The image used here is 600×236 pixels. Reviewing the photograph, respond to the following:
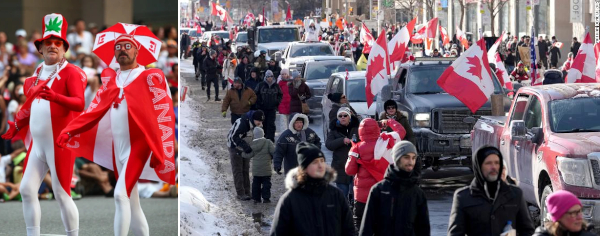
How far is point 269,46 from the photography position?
43.3 meters

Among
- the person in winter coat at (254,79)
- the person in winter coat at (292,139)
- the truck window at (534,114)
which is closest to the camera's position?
the truck window at (534,114)

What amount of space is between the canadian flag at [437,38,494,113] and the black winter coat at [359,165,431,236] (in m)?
8.74

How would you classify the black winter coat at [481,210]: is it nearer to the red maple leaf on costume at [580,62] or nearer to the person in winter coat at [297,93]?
the red maple leaf on costume at [580,62]

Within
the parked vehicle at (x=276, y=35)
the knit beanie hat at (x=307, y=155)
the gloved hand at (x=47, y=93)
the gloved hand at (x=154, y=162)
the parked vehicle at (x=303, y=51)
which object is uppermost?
the parked vehicle at (x=276, y=35)

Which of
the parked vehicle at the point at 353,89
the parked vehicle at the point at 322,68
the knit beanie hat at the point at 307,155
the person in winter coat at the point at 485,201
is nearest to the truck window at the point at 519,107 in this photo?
the person in winter coat at the point at 485,201

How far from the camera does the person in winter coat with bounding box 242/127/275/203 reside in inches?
561

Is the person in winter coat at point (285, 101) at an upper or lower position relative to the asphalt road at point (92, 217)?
upper

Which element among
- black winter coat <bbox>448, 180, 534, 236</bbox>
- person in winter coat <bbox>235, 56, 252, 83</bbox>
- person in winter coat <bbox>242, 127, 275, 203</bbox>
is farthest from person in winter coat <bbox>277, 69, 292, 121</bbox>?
black winter coat <bbox>448, 180, 534, 236</bbox>

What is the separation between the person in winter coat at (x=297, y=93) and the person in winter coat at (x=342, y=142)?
8490 mm

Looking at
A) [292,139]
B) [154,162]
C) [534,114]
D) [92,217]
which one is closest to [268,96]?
[292,139]

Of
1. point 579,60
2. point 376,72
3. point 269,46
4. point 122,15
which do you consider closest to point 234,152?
point 122,15

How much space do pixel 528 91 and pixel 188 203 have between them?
3.65 meters

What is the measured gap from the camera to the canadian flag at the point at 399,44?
21094 millimetres

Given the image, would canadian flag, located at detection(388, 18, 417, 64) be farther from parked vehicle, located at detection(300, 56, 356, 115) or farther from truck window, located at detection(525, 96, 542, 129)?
truck window, located at detection(525, 96, 542, 129)
